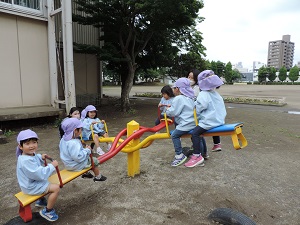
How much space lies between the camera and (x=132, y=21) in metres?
9.30

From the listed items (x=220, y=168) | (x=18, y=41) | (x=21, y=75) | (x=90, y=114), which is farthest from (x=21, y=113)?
(x=220, y=168)

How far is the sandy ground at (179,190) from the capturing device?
279 centimetres

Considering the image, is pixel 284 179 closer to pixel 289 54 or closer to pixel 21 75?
pixel 21 75

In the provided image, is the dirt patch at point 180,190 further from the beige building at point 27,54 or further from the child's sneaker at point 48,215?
the beige building at point 27,54

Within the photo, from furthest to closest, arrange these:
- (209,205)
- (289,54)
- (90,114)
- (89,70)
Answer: (289,54) → (89,70) → (90,114) → (209,205)

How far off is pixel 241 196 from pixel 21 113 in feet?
20.9

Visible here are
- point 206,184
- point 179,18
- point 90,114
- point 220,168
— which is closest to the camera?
point 206,184

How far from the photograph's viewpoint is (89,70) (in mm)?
11820

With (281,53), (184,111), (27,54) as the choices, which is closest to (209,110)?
(184,111)

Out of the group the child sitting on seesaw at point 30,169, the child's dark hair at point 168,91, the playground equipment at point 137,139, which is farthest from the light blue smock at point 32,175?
the child's dark hair at point 168,91

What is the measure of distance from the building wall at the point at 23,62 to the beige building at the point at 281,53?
5484 inches

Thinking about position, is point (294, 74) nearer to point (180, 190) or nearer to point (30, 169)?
point (180, 190)

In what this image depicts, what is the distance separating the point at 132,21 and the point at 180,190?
7.44 meters

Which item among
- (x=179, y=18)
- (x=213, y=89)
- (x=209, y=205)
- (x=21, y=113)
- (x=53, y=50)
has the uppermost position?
(x=179, y=18)
